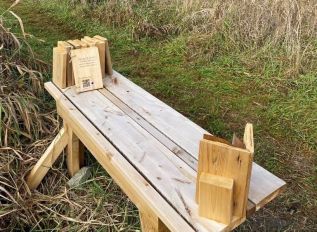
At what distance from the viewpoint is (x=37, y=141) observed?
2.55m

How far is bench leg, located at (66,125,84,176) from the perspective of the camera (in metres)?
2.29

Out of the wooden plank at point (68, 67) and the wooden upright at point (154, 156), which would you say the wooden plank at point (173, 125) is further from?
the wooden plank at point (68, 67)

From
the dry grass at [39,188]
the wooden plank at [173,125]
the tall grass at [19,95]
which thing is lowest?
the dry grass at [39,188]

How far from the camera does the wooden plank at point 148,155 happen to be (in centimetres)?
143

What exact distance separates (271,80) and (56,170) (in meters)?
2.15

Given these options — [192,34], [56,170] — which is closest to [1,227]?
[56,170]

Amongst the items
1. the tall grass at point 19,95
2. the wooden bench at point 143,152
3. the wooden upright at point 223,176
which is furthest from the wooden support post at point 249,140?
the tall grass at point 19,95

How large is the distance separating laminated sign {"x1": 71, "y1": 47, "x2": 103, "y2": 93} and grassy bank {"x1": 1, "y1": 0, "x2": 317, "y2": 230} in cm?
58

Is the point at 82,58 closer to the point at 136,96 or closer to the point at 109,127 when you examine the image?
the point at 136,96

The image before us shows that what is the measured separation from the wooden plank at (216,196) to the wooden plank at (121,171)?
9cm

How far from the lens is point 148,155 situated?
1.71 metres

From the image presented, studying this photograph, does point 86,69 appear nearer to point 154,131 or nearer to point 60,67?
point 60,67

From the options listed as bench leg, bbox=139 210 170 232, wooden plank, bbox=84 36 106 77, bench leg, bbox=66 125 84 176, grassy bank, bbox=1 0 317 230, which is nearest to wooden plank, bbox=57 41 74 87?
wooden plank, bbox=84 36 106 77

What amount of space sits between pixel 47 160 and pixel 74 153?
0.16m
